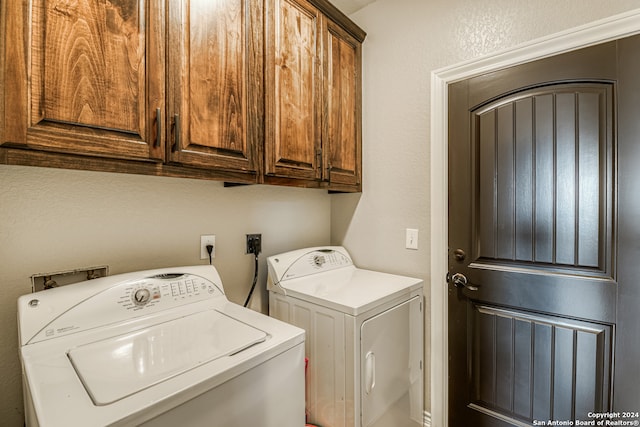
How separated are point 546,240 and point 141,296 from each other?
69.1 inches

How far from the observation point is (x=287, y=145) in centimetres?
150

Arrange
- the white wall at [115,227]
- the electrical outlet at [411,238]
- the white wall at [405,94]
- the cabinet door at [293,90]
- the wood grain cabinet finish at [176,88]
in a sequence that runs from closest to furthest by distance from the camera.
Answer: the wood grain cabinet finish at [176,88]
the white wall at [115,227]
the cabinet door at [293,90]
the white wall at [405,94]
the electrical outlet at [411,238]

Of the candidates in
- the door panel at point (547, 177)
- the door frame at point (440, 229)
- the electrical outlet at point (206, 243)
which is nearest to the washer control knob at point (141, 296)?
the electrical outlet at point (206, 243)

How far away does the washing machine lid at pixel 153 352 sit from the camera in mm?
778

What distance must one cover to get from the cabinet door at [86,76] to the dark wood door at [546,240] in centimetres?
146

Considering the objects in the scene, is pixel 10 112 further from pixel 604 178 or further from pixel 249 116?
pixel 604 178

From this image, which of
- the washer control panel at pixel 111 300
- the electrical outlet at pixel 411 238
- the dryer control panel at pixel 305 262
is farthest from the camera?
the electrical outlet at pixel 411 238

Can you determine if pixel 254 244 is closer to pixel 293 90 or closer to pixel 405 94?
pixel 293 90

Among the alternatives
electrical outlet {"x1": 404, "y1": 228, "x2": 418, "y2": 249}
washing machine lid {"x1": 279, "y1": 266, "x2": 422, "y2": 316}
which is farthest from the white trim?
electrical outlet {"x1": 404, "y1": 228, "x2": 418, "y2": 249}

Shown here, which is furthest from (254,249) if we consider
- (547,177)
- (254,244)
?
(547,177)

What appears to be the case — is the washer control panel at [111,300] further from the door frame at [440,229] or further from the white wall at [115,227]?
the door frame at [440,229]

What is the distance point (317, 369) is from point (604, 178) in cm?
150

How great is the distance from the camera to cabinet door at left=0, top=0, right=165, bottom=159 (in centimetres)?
81

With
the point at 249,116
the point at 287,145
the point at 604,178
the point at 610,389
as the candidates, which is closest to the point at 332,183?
the point at 287,145
